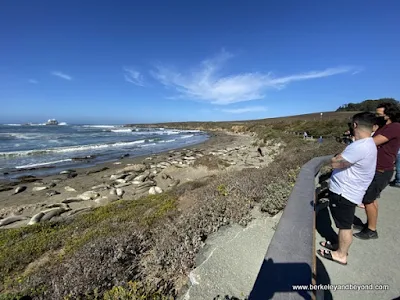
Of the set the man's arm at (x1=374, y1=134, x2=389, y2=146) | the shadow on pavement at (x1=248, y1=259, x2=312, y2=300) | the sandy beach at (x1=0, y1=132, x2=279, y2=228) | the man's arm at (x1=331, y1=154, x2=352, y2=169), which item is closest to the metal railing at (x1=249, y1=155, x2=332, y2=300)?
the shadow on pavement at (x1=248, y1=259, x2=312, y2=300)

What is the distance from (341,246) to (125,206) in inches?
237

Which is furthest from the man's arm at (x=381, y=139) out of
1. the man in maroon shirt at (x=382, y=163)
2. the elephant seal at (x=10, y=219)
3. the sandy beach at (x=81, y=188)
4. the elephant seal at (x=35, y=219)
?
the elephant seal at (x=10, y=219)

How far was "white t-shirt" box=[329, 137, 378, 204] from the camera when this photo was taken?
248 centimetres

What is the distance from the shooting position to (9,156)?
60.7 ft

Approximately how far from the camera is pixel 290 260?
1.67 metres

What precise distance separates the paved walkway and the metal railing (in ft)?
2.77

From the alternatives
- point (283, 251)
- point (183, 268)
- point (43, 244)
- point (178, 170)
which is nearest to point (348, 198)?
point (283, 251)

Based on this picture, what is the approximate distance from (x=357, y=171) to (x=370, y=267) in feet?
3.90

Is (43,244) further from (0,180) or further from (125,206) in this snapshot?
(0,180)

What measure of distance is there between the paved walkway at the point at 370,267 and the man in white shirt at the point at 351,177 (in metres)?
0.17

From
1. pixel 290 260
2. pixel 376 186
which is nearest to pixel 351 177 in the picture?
pixel 376 186

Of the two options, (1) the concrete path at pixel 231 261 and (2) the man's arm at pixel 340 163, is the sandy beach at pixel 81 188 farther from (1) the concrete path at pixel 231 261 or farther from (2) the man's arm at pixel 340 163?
(2) the man's arm at pixel 340 163

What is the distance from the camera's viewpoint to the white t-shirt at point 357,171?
2.48 m

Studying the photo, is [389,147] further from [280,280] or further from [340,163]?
[280,280]
